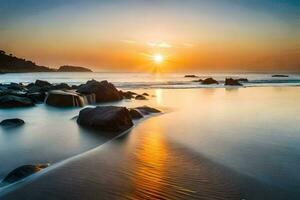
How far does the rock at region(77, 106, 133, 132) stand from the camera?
9820 mm

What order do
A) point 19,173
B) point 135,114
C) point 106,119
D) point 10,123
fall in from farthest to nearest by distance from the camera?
point 135,114 < point 10,123 < point 106,119 < point 19,173

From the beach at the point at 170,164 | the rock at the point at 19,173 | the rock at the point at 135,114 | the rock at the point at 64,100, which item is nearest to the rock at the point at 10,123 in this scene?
the beach at the point at 170,164

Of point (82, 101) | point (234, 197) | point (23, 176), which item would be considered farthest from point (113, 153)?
point (82, 101)

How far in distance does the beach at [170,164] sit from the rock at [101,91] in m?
10.4

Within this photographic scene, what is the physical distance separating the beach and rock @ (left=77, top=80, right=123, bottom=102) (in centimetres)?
1036

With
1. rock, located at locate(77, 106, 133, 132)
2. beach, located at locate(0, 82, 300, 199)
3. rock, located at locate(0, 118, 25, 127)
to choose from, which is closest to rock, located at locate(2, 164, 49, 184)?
beach, located at locate(0, 82, 300, 199)

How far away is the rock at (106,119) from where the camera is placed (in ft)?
32.2

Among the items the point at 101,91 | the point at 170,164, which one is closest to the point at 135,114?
the point at 170,164

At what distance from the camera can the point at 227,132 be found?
30.8 feet

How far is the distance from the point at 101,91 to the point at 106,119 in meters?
11.7

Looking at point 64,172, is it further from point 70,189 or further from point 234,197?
point 234,197

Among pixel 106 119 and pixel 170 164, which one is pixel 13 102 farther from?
pixel 170 164

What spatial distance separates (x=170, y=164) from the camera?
6102 mm

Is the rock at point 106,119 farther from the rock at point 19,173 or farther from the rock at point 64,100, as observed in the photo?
the rock at point 64,100
